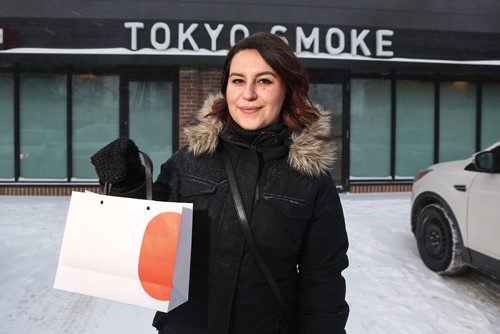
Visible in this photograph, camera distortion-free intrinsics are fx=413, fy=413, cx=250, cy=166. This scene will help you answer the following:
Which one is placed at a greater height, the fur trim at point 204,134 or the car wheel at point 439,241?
the fur trim at point 204,134

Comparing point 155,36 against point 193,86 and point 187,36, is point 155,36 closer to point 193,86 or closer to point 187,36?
point 187,36

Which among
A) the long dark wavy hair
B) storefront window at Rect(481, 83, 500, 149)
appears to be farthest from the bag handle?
storefront window at Rect(481, 83, 500, 149)

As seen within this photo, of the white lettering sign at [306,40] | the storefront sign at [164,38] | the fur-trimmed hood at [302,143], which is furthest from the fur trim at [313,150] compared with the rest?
the white lettering sign at [306,40]

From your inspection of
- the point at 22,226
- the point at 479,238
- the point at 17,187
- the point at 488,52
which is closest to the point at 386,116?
the point at 488,52

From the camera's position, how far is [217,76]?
9211mm

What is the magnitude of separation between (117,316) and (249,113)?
9.67 feet

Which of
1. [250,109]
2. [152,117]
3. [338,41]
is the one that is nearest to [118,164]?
[250,109]

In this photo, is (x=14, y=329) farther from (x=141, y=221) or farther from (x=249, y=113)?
(x=249, y=113)

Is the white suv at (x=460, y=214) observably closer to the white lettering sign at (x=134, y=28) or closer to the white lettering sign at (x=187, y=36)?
the white lettering sign at (x=187, y=36)

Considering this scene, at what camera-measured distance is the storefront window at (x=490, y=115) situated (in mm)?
10570

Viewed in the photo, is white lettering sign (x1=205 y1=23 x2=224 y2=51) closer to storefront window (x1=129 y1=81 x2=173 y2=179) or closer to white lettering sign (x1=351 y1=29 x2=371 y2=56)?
storefront window (x1=129 y1=81 x2=173 y2=179)

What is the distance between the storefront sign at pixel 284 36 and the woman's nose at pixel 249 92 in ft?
24.1

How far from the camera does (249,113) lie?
1680 millimetres

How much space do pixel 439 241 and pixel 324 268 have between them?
147 inches
